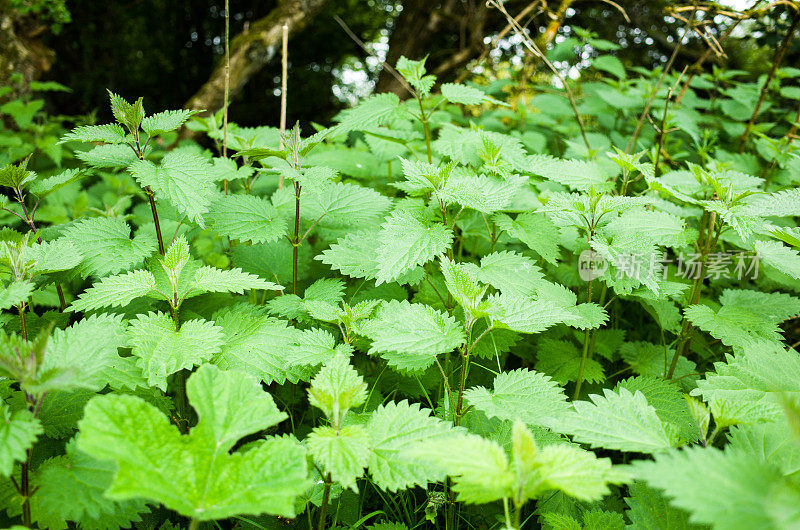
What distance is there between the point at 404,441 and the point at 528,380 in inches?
16.0

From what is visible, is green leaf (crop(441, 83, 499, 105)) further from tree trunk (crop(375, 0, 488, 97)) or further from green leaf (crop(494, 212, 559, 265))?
tree trunk (crop(375, 0, 488, 97))

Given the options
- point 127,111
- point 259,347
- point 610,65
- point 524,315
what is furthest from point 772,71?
point 127,111

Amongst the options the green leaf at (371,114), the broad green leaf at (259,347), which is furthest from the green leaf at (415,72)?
the broad green leaf at (259,347)

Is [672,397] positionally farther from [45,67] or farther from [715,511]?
[45,67]

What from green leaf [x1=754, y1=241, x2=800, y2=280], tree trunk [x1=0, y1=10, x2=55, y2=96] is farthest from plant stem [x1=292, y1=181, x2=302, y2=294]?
tree trunk [x1=0, y1=10, x2=55, y2=96]

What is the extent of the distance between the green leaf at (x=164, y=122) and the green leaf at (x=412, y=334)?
906 mm

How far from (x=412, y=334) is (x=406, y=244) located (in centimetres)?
33

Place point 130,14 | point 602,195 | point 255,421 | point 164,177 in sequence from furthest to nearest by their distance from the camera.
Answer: point 130,14
point 602,195
point 164,177
point 255,421

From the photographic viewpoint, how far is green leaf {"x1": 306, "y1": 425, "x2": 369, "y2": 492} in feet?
3.03

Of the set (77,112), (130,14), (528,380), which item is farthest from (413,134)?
(130,14)

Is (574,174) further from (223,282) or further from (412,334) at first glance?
(223,282)

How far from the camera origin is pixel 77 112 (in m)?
6.12

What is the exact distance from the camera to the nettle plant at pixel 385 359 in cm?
85

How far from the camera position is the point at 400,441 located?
105 centimetres
